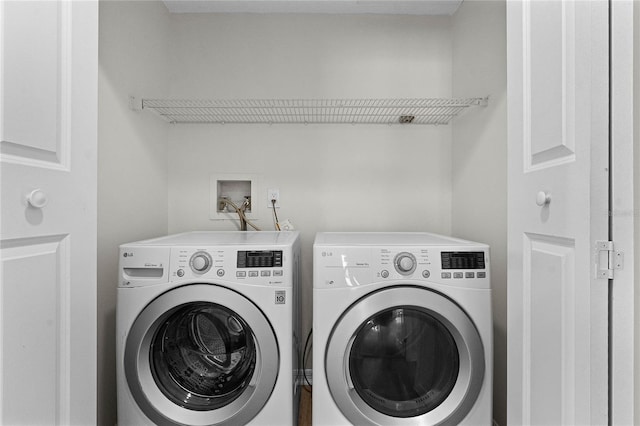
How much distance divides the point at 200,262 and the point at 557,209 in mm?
1089

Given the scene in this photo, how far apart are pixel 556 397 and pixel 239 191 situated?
1655 millimetres

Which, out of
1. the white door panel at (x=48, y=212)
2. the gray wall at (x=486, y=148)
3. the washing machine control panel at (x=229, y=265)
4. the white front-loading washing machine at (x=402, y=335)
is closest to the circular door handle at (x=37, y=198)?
the white door panel at (x=48, y=212)

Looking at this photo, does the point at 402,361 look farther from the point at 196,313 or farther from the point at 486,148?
the point at 486,148

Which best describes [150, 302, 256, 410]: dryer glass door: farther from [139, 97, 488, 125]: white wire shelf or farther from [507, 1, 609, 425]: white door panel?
[139, 97, 488, 125]: white wire shelf

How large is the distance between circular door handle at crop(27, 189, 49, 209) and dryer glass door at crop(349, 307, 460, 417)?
101 centimetres

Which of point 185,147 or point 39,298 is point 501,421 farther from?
point 185,147

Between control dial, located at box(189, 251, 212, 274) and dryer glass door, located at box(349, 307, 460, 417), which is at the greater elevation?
control dial, located at box(189, 251, 212, 274)

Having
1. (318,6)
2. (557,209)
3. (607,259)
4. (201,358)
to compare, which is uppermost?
(318,6)

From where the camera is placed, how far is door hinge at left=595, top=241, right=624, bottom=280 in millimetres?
680

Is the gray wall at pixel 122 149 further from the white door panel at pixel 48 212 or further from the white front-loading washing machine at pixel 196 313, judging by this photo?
the white door panel at pixel 48 212

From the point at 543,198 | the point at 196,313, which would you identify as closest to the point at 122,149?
the point at 196,313

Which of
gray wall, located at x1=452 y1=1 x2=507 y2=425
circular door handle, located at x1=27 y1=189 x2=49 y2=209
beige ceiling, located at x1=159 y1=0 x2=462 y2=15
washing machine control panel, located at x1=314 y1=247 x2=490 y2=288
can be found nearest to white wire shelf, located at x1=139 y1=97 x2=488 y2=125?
gray wall, located at x1=452 y1=1 x2=507 y2=425

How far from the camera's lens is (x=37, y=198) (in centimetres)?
65

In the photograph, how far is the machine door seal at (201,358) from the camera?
1.21 metres
